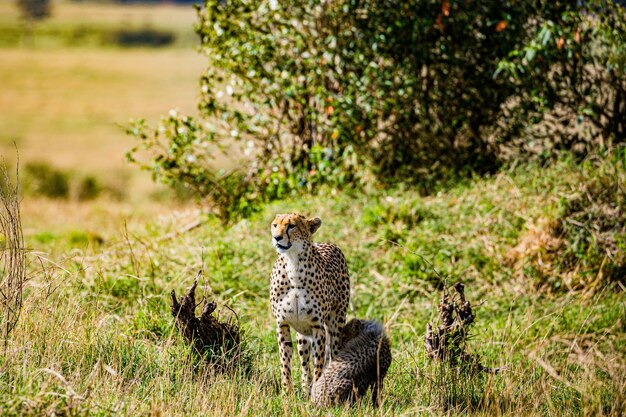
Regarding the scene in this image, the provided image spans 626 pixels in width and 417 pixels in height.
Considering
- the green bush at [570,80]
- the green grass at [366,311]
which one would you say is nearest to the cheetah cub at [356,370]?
the green grass at [366,311]

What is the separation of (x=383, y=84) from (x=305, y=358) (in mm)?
4778

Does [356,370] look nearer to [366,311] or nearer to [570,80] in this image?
[366,311]

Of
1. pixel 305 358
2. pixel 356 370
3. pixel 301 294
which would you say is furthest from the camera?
pixel 305 358

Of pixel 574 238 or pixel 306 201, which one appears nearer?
pixel 574 238

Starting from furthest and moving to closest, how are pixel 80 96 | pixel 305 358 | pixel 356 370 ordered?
pixel 80 96
pixel 305 358
pixel 356 370

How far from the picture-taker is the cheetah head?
14.7ft

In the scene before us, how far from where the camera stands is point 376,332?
474 cm

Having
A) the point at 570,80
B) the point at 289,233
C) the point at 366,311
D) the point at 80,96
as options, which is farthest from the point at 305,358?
the point at 80,96

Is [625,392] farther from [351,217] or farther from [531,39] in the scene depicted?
[531,39]

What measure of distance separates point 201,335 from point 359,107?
15.7 ft

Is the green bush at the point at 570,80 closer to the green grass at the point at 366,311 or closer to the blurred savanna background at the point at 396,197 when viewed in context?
the blurred savanna background at the point at 396,197

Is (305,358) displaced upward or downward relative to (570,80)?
downward

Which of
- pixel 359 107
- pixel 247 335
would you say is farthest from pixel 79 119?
pixel 247 335

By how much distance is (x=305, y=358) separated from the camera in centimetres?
492
